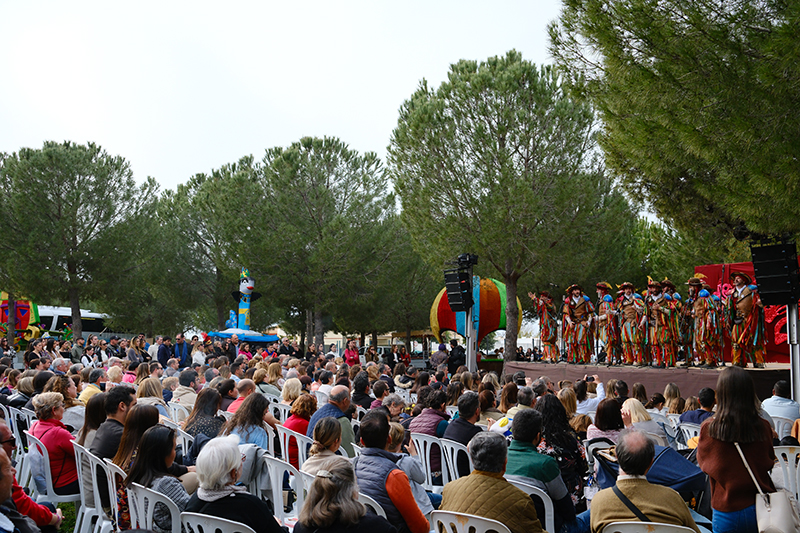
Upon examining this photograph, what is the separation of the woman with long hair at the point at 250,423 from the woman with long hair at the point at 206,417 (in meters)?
0.12

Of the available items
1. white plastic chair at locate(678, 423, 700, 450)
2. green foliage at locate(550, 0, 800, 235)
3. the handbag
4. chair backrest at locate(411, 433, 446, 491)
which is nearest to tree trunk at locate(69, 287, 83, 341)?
green foliage at locate(550, 0, 800, 235)

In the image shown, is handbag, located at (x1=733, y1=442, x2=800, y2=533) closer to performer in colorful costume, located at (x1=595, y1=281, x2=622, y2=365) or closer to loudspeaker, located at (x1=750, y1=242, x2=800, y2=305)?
loudspeaker, located at (x1=750, y1=242, x2=800, y2=305)

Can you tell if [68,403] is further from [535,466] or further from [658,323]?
[658,323]

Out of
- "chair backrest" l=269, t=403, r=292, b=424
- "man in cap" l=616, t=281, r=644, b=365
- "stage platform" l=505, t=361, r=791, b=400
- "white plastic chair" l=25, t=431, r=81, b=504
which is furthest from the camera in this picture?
"man in cap" l=616, t=281, r=644, b=365

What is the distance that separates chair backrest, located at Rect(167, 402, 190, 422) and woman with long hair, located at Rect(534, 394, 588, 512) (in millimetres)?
3895

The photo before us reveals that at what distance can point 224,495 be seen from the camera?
2857mm

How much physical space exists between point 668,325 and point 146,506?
1014 centimetres

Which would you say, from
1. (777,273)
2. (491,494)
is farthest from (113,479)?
(777,273)

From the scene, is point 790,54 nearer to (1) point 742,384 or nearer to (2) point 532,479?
(1) point 742,384

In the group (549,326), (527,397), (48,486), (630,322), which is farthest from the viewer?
(549,326)

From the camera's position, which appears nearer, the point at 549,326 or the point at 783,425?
the point at 783,425

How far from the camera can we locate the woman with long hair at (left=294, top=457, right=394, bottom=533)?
99.0 inches

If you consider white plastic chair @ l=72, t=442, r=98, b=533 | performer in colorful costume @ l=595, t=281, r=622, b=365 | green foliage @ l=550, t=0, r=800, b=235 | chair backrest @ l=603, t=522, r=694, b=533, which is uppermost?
green foliage @ l=550, t=0, r=800, b=235

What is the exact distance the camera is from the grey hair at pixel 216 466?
2836mm
